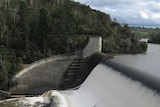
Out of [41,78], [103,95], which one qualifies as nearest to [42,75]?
[41,78]

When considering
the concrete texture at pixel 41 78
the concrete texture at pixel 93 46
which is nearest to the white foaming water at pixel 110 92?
the concrete texture at pixel 41 78

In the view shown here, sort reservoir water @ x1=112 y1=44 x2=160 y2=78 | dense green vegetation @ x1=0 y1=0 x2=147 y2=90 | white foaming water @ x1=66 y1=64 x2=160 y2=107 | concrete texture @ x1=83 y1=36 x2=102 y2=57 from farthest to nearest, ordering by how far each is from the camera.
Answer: dense green vegetation @ x1=0 y1=0 x2=147 y2=90 → concrete texture @ x1=83 y1=36 x2=102 y2=57 → reservoir water @ x1=112 y1=44 x2=160 y2=78 → white foaming water @ x1=66 y1=64 x2=160 y2=107

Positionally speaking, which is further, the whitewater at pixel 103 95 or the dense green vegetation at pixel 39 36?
the dense green vegetation at pixel 39 36

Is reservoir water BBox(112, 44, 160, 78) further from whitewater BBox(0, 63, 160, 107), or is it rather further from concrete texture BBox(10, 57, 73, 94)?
concrete texture BBox(10, 57, 73, 94)

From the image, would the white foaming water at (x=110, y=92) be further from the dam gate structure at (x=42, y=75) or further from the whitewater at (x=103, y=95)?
the dam gate structure at (x=42, y=75)

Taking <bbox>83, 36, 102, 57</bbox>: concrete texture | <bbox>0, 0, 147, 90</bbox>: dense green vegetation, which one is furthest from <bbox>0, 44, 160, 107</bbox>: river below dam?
<bbox>0, 0, 147, 90</bbox>: dense green vegetation

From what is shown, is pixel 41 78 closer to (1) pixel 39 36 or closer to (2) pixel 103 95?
(1) pixel 39 36

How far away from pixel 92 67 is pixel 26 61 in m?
7.63

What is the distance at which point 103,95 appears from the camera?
59.9 ft

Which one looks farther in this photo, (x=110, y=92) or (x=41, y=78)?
(x=41, y=78)

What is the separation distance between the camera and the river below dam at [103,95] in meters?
14.8

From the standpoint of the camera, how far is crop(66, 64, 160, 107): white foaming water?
47.4ft

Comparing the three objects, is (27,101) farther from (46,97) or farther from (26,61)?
(26,61)

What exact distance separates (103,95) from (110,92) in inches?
19.8
